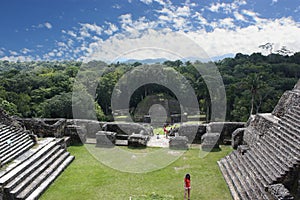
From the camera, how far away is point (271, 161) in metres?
8.32

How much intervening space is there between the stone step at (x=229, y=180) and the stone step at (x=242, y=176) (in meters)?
0.29

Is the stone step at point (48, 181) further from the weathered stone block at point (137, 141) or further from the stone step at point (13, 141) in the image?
the weathered stone block at point (137, 141)

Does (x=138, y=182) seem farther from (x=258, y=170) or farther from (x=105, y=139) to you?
(x=105, y=139)

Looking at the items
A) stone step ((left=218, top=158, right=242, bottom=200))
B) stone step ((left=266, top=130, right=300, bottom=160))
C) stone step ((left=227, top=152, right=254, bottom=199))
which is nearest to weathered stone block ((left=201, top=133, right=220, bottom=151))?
stone step ((left=218, top=158, right=242, bottom=200))

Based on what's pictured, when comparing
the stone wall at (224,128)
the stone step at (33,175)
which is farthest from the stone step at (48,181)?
the stone wall at (224,128)

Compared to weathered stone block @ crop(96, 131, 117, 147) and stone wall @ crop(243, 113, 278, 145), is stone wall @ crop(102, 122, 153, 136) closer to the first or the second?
weathered stone block @ crop(96, 131, 117, 147)

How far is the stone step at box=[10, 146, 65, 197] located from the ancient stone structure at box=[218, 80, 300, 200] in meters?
6.80

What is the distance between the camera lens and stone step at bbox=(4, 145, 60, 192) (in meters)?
7.96

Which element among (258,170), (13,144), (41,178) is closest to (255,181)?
(258,170)

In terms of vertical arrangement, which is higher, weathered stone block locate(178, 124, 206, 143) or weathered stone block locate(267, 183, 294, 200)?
weathered stone block locate(178, 124, 206, 143)

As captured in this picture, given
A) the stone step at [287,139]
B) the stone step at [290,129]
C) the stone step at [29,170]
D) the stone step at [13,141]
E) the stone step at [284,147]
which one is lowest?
the stone step at [29,170]

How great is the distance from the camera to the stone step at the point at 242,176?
791 centimetres

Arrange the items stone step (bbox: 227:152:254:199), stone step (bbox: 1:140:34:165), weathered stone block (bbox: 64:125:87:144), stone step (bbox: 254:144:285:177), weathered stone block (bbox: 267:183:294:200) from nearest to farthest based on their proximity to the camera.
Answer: weathered stone block (bbox: 267:183:294:200) → stone step (bbox: 254:144:285:177) → stone step (bbox: 227:152:254:199) → stone step (bbox: 1:140:34:165) → weathered stone block (bbox: 64:125:87:144)

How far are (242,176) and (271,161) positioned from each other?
1.14 m
